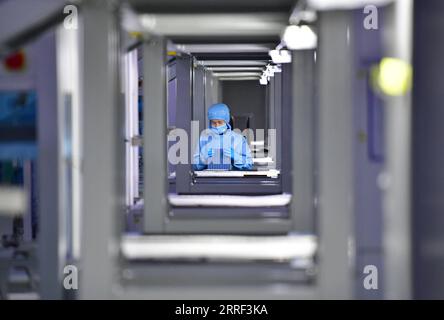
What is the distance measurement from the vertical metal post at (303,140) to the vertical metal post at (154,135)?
805mm

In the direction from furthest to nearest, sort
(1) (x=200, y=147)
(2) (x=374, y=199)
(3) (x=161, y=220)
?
(1) (x=200, y=147)
(3) (x=161, y=220)
(2) (x=374, y=199)

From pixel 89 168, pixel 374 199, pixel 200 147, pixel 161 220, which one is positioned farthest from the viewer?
pixel 200 147

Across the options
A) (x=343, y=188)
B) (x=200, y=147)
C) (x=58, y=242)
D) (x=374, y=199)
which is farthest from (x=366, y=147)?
(x=200, y=147)

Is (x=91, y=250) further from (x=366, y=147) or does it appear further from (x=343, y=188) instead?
(x=366, y=147)

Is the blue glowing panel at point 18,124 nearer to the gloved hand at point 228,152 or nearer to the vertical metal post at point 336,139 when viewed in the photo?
the vertical metal post at point 336,139

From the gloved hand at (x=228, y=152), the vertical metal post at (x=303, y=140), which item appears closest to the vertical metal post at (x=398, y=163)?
the vertical metal post at (x=303, y=140)

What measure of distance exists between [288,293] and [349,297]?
0.72ft

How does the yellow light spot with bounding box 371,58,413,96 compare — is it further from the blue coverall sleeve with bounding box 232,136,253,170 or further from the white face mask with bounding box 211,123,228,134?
the blue coverall sleeve with bounding box 232,136,253,170

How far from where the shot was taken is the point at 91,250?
2400mm

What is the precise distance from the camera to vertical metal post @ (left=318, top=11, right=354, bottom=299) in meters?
2.42

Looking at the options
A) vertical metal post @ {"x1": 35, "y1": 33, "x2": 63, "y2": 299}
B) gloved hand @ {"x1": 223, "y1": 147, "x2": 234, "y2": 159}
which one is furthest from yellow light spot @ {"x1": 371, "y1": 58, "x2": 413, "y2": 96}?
gloved hand @ {"x1": 223, "y1": 147, "x2": 234, "y2": 159}

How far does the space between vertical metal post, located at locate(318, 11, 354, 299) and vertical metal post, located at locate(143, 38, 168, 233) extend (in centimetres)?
194

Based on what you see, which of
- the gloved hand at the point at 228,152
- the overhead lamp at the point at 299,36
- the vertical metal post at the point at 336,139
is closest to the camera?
the vertical metal post at the point at 336,139

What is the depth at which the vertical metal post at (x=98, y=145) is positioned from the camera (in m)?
2.37
